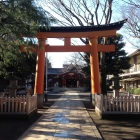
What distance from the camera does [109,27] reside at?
1945 cm

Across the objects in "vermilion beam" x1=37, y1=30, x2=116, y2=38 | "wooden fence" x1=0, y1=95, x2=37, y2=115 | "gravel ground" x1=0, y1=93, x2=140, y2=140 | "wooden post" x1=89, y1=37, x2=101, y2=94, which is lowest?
"gravel ground" x1=0, y1=93, x2=140, y2=140

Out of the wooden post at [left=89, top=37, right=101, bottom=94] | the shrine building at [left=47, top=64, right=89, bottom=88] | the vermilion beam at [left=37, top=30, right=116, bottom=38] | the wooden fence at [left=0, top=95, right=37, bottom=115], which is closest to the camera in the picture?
the wooden fence at [left=0, top=95, right=37, bottom=115]

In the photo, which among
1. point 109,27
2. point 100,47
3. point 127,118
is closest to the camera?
point 127,118

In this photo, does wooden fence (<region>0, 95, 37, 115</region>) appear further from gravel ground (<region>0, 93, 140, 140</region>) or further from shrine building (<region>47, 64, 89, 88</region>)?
shrine building (<region>47, 64, 89, 88</region>)

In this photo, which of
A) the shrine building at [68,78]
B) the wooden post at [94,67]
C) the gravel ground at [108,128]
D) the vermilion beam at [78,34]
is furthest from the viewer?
the shrine building at [68,78]

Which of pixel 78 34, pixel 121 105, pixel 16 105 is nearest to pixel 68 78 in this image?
pixel 78 34

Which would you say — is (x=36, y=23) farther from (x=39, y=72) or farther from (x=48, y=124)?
(x=39, y=72)

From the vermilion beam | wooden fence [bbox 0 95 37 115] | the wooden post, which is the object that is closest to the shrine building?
the wooden post

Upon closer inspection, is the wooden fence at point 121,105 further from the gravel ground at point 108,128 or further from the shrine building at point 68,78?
the shrine building at point 68,78

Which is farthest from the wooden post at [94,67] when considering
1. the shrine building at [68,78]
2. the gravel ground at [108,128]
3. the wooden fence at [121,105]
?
the shrine building at [68,78]

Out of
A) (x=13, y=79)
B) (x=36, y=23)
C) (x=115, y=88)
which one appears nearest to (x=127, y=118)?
(x=115, y=88)

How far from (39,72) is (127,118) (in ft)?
28.1

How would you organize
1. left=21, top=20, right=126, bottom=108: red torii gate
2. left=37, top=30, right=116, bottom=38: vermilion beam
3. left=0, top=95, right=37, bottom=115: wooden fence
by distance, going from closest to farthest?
left=0, top=95, right=37, bottom=115: wooden fence
left=21, top=20, right=126, bottom=108: red torii gate
left=37, top=30, right=116, bottom=38: vermilion beam

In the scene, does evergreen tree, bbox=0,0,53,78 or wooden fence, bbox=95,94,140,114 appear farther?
wooden fence, bbox=95,94,140,114
